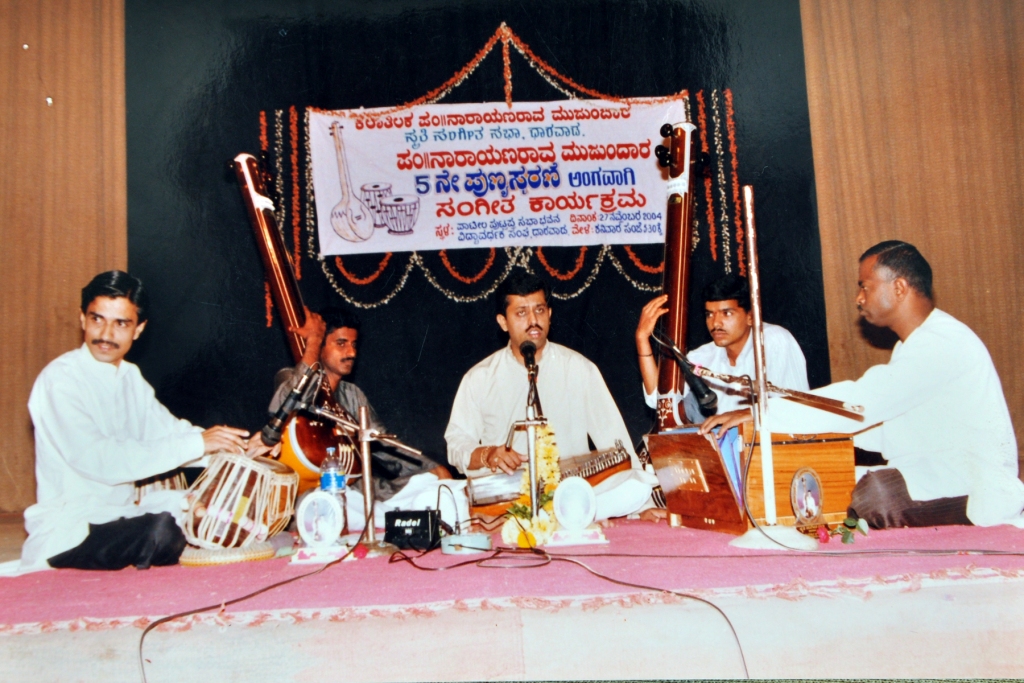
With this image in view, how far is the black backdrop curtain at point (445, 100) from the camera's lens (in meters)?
4.98

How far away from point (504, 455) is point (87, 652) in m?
1.78

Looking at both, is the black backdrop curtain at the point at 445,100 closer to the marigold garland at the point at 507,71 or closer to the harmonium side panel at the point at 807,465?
the marigold garland at the point at 507,71

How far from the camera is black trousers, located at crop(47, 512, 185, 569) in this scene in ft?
10.5

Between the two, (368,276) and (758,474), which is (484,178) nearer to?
(368,276)

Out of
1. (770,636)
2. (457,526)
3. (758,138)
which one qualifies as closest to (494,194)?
(758,138)

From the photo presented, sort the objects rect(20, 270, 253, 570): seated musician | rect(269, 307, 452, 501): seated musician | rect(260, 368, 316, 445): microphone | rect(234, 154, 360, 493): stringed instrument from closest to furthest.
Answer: rect(260, 368, 316, 445): microphone < rect(20, 270, 253, 570): seated musician < rect(234, 154, 360, 493): stringed instrument < rect(269, 307, 452, 501): seated musician

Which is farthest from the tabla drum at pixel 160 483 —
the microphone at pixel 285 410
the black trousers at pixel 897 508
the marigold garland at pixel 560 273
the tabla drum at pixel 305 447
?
the black trousers at pixel 897 508

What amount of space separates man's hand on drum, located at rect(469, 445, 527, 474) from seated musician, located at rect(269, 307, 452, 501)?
64 centimetres

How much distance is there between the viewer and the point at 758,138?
5.09 metres

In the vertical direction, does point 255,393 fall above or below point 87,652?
above

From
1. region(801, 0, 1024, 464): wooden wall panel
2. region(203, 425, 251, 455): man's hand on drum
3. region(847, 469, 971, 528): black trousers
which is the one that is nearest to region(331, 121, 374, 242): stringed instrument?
region(203, 425, 251, 455): man's hand on drum

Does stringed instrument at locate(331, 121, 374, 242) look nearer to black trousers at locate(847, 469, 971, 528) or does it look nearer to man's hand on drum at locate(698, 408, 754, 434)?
man's hand on drum at locate(698, 408, 754, 434)

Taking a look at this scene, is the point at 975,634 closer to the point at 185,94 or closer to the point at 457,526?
the point at 457,526

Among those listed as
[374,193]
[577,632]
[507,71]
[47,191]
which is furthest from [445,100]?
[577,632]
